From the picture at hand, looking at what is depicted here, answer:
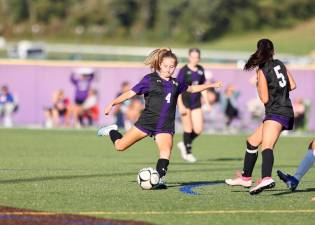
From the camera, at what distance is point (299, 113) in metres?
32.5

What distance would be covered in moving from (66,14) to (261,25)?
66.3 feet

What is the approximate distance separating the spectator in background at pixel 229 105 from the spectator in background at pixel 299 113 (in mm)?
2043

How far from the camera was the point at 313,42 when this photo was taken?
278ft

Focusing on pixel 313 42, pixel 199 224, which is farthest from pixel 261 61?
pixel 313 42

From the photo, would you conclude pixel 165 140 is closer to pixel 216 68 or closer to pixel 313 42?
pixel 216 68

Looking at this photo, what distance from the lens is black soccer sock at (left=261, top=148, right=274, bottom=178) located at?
11.2 metres

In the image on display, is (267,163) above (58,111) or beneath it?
beneath

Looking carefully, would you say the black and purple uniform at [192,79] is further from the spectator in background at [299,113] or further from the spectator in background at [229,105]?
the spectator in background at [299,113]

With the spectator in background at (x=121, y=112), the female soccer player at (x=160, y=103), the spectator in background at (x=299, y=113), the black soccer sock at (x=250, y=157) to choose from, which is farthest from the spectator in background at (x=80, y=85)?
the black soccer sock at (x=250, y=157)

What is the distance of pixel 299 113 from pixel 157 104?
2094 centimetres

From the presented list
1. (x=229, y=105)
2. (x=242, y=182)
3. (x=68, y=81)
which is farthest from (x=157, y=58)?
(x=68, y=81)

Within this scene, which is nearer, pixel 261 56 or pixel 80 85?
pixel 261 56

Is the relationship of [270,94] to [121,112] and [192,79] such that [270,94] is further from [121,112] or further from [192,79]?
[121,112]

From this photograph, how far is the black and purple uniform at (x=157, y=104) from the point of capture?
12.1 meters
